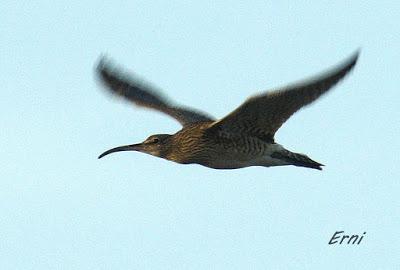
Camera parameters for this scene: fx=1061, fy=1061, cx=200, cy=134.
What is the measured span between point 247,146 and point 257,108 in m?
1.46

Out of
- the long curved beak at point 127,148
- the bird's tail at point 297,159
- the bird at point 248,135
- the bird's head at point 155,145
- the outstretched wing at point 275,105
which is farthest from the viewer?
the long curved beak at point 127,148

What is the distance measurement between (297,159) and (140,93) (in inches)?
204

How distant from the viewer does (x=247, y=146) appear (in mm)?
20031

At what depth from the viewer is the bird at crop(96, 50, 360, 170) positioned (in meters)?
17.7

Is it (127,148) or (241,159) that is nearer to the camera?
(241,159)

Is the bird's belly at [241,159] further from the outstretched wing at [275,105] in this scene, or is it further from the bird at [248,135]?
the outstretched wing at [275,105]

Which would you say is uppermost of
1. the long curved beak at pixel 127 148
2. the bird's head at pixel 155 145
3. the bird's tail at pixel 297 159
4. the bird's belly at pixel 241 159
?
the bird's tail at pixel 297 159

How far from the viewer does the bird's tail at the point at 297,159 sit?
20438mm

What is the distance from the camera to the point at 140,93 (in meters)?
24.5

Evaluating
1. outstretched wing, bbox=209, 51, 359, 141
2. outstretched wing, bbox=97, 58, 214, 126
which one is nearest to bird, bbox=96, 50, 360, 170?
outstretched wing, bbox=209, 51, 359, 141

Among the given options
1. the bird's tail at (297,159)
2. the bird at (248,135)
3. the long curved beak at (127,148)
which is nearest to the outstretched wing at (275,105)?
the bird at (248,135)

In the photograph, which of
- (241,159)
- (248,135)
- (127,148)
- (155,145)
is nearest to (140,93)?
(127,148)

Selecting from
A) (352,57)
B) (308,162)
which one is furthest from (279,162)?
(352,57)

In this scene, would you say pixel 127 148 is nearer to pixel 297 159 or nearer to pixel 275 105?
pixel 297 159
